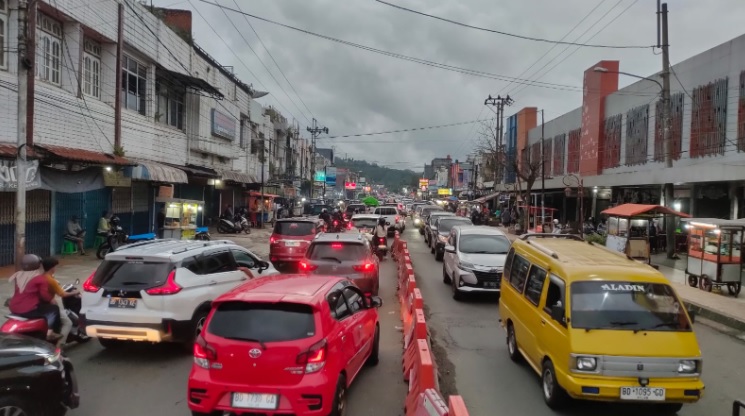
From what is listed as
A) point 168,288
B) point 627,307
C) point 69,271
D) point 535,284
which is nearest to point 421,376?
point 627,307

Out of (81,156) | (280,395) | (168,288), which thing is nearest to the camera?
(280,395)

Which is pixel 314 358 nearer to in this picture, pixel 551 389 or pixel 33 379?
pixel 33 379

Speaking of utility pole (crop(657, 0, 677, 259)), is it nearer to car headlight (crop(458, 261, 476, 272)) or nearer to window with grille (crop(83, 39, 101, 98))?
car headlight (crop(458, 261, 476, 272))

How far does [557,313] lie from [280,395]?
3.32 meters

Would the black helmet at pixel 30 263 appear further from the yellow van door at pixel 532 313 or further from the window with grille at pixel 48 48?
the window with grille at pixel 48 48

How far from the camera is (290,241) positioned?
17.0 m

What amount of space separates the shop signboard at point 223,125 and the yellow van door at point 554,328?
27.5 m

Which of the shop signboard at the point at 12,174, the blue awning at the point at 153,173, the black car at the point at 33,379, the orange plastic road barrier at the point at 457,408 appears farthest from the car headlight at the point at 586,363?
the blue awning at the point at 153,173

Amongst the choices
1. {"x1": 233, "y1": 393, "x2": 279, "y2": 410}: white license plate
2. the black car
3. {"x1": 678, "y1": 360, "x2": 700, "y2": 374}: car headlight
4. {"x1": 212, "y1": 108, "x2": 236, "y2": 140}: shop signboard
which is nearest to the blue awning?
{"x1": 212, "y1": 108, "x2": 236, "y2": 140}: shop signboard

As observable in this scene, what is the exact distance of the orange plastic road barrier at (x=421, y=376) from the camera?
204 inches

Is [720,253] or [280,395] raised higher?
[720,253]

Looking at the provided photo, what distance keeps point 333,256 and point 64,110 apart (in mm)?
10970

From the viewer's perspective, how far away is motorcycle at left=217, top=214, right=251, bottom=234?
31.0 metres

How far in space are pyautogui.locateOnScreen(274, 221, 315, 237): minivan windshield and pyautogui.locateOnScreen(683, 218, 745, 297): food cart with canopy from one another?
37.0 feet
